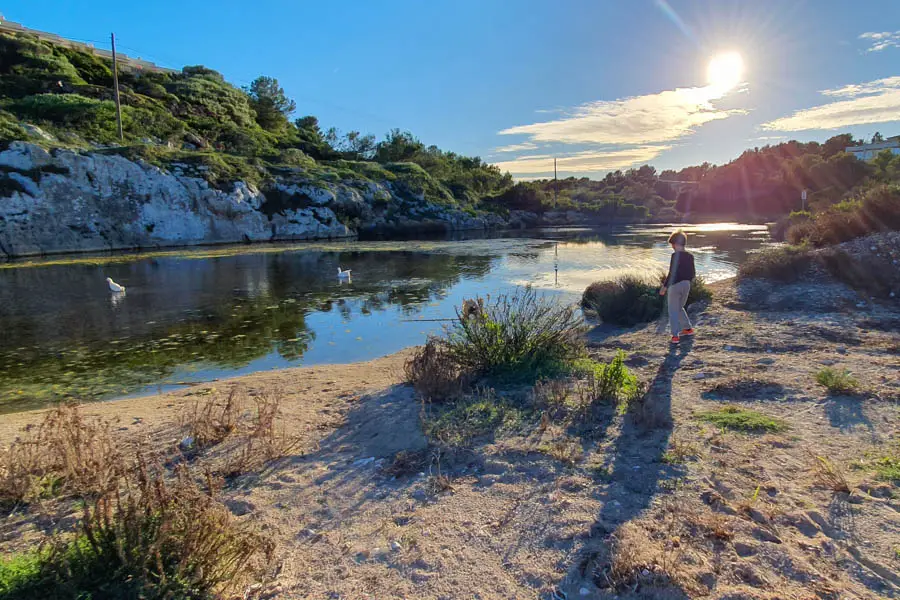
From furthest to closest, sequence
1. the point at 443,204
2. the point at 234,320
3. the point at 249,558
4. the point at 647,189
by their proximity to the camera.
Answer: the point at 647,189 < the point at 443,204 < the point at 234,320 < the point at 249,558

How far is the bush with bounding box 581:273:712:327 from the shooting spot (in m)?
11.0

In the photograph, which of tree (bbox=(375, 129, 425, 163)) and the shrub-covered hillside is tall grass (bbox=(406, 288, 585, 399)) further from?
tree (bbox=(375, 129, 425, 163))

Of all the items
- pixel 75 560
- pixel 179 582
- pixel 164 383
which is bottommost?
pixel 164 383

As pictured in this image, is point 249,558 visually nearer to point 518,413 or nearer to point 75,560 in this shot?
point 75,560

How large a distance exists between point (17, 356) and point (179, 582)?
10.8 metres

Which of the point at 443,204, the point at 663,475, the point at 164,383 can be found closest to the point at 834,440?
the point at 663,475

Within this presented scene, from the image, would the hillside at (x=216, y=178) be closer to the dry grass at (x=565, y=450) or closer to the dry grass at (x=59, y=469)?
the dry grass at (x=565, y=450)

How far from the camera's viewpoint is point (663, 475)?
3930 millimetres

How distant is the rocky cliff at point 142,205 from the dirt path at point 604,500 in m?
35.4

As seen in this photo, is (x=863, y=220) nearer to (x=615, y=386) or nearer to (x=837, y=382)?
(x=837, y=382)

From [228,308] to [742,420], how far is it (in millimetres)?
13964

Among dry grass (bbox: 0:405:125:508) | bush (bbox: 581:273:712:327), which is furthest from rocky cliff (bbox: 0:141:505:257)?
bush (bbox: 581:273:712:327)

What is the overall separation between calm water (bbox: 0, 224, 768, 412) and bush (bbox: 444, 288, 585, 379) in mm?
3883

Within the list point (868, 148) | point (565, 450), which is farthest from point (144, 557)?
point (868, 148)
